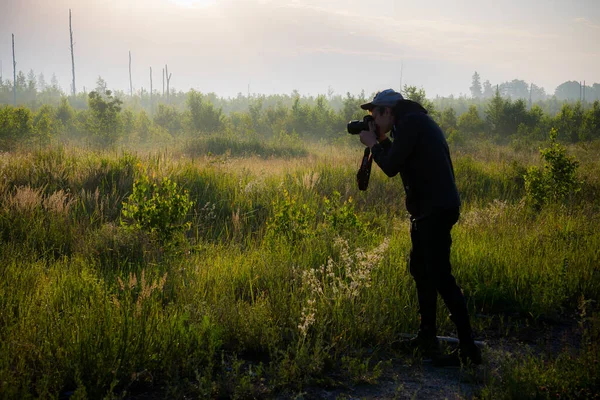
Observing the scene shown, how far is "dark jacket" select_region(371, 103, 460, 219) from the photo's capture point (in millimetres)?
3379

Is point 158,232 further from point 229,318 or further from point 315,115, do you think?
point 315,115

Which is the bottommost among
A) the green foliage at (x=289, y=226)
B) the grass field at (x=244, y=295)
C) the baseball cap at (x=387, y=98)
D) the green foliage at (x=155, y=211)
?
the grass field at (x=244, y=295)

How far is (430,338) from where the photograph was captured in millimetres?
3730

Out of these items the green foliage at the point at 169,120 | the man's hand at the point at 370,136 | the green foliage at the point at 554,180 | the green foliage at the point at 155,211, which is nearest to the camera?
the man's hand at the point at 370,136

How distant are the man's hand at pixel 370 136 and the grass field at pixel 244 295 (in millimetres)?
1202

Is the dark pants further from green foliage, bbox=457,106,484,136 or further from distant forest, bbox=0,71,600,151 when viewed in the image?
green foliage, bbox=457,106,484,136

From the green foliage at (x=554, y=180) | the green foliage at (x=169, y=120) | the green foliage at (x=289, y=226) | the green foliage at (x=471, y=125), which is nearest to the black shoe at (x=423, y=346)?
the green foliage at (x=289, y=226)

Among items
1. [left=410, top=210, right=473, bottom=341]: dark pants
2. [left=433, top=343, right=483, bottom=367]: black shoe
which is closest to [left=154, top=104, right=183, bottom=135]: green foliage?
[left=410, top=210, right=473, bottom=341]: dark pants

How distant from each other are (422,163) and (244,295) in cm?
237

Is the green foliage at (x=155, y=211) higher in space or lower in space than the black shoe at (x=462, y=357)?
higher

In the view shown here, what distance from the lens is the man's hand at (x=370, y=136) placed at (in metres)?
3.60

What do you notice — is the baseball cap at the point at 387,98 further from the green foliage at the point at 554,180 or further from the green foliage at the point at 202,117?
the green foliage at the point at 202,117

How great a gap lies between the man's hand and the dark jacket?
0.40ft

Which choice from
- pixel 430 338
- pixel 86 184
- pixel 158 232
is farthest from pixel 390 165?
pixel 86 184
